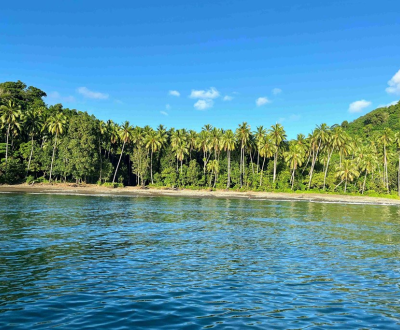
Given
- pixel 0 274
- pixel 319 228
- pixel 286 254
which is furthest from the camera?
pixel 319 228

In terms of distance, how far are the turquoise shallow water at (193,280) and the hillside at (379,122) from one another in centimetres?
12800

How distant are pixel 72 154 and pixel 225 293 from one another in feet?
265

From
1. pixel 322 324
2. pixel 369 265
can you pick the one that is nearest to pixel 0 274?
pixel 322 324

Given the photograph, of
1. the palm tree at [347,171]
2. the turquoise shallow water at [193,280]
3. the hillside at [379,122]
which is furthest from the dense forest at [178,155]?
the turquoise shallow water at [193,280]

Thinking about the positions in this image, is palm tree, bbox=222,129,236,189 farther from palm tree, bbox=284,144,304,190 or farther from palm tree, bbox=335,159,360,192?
palm tree, bbox=335,159,360,192

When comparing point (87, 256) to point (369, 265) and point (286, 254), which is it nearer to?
point (286, 254)

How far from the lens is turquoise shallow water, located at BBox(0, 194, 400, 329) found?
31.6ft

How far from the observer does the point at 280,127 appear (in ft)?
318

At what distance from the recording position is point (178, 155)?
319 ft

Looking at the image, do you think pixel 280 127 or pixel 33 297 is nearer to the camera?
pixel 33 297

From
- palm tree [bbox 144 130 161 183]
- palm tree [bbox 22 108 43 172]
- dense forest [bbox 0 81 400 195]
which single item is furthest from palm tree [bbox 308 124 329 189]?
palm tree [bbox 22 108 43 172]

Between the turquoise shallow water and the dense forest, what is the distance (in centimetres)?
6585

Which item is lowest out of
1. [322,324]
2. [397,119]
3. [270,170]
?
[322,324]

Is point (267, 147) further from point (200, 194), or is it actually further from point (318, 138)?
point (200, 194)
